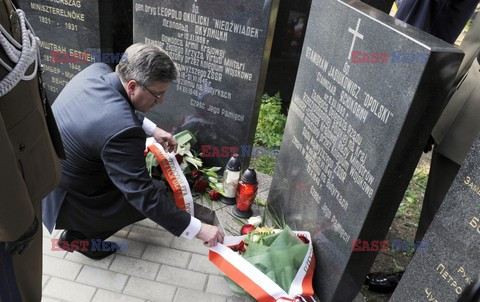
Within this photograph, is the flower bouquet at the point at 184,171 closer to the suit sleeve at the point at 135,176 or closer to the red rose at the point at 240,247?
the red rose at the point at 240,247

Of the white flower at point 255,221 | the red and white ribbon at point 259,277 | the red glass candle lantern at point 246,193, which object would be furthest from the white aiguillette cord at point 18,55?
the white flower at point 255,221

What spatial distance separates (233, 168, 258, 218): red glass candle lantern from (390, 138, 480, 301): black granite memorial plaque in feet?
4.61

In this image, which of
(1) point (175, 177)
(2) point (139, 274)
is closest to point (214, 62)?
(1) point (175, 177)

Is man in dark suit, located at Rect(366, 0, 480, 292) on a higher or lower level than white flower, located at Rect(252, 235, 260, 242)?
higher

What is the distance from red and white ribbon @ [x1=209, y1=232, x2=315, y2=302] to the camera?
2.54m

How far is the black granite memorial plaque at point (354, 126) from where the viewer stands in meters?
2.03

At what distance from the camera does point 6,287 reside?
1914mm

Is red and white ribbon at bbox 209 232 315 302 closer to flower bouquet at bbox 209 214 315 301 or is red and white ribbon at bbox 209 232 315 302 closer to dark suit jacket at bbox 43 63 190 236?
flower bouquet at bbox 209 214 315 301

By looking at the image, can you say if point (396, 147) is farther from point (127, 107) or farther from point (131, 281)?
point (131, 281)

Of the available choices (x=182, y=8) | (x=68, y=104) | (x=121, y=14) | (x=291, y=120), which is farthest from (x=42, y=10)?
(x=291, y=120)

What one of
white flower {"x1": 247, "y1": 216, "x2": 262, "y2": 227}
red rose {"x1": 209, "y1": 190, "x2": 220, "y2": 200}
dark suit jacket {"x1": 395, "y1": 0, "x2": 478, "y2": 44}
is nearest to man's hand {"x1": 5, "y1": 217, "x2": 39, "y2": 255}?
white flower {"x1": 247, "y1": 216, "x2": 262, "y2": 227}

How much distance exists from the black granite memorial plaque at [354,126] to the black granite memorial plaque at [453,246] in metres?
0.34

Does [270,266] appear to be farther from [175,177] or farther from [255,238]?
[175,177]

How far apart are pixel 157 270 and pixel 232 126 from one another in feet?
4.45
